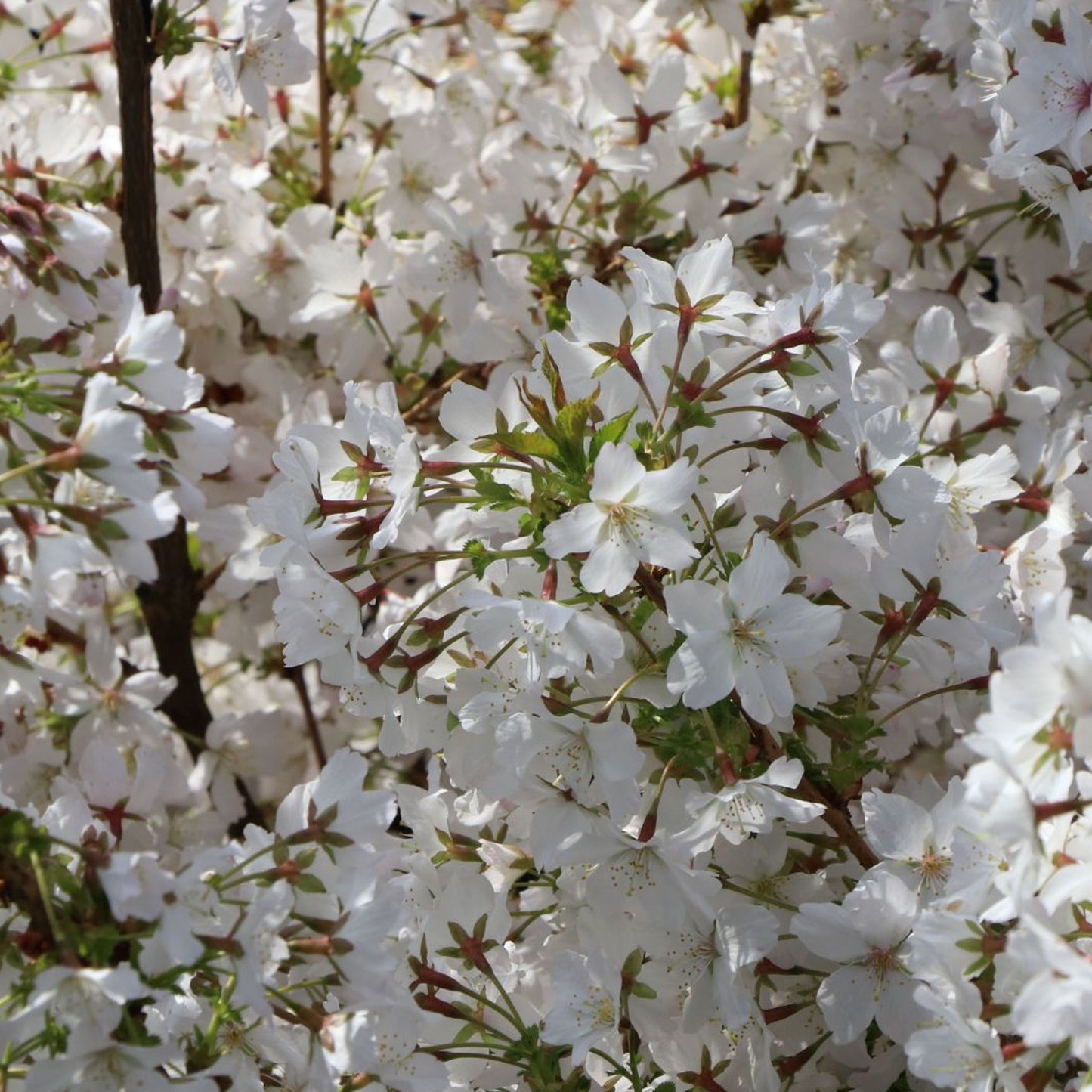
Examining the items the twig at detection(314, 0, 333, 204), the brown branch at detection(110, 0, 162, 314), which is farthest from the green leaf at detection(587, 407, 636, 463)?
the twig at detection(314, 0, 333, 204)

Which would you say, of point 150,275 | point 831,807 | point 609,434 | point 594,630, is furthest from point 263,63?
point 831,807

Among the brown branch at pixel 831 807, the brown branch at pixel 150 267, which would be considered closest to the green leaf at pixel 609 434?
the brown branch at pixel 831 807

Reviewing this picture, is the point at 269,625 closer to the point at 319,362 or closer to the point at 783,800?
the point at 319,362

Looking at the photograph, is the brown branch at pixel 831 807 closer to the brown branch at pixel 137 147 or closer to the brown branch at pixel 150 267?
the brown branch at pixel 150 267

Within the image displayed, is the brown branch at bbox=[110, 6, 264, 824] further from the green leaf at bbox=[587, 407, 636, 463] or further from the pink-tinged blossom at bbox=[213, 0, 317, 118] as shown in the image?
the green leaf at bbox=[587, 407, 636, 463]

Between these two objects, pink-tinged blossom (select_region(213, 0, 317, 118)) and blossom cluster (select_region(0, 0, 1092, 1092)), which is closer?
blossom cluster (select_region(0, 0, 1092, 1092))

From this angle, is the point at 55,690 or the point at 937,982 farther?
the point at 55,690

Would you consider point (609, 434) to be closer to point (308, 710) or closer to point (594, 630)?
point (594, 630)

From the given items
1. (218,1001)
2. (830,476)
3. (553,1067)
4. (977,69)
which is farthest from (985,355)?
(218,1001)
